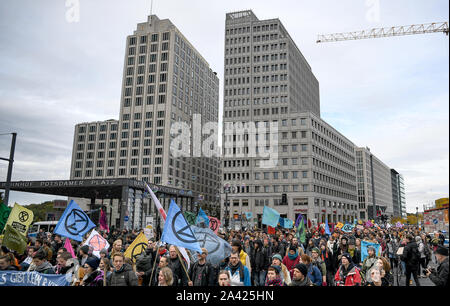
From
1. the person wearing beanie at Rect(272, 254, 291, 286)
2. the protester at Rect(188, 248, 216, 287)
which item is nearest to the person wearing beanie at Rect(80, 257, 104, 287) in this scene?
the protester at Rect(188, 248, 216, 287)

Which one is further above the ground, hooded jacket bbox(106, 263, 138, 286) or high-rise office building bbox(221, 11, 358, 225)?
high-rise office building bbox(221, 11, 358, 225)

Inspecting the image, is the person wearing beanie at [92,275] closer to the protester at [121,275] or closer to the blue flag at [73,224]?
the protester at [121,275]

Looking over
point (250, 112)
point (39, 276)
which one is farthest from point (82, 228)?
point (250, 112)

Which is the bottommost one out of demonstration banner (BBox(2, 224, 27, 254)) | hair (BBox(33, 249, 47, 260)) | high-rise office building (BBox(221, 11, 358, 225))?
hair (BBox(33, 249, 47, 260))

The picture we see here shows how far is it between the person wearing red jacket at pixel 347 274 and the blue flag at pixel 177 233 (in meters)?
3.57

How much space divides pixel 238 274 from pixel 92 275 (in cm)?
307

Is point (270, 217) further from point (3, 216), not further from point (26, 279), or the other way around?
point (26, 279)

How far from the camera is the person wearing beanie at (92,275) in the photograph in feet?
22.2

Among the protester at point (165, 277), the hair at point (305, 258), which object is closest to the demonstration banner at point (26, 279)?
the protester at point (165, 277)

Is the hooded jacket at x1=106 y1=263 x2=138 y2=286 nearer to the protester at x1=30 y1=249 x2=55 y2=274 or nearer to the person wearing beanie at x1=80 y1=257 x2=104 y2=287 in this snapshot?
the person wearing beanie at x1=80 y1=257 x2=104 y2=287

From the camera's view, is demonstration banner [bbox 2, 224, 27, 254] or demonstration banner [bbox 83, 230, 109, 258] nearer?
demonstration banner [bbox 2, 224, 27, 254]

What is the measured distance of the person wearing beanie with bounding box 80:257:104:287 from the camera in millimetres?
6770

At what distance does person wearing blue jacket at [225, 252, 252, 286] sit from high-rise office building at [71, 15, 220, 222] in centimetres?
10031
